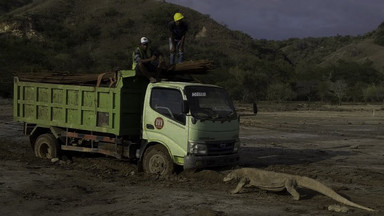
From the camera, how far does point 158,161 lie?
1081 cm

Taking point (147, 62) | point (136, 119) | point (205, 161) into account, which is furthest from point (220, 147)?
point (147, 62)

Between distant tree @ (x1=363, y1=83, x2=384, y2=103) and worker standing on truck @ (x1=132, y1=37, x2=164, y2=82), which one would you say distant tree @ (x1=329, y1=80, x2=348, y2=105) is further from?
worker standing on truck @ (x1=132, y1=37, x2=164, y2=82)

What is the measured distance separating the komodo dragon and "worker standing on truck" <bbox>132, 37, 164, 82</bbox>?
3065 mm

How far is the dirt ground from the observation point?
26.9 feet

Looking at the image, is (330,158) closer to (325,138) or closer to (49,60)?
(325,138)

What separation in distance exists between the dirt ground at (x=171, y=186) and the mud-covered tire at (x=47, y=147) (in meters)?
0.29

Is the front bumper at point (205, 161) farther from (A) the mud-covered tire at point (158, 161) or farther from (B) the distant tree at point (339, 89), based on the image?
(B) the distant tree at point (339, 89)

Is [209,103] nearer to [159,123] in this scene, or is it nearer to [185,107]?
[185,107]

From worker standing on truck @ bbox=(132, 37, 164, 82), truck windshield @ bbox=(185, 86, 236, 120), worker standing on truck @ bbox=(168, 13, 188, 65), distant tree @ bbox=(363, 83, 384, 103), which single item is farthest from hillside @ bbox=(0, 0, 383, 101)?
truck windshield @ bbox=(185, 86, 236, 120)

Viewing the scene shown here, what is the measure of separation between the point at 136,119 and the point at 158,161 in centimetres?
128

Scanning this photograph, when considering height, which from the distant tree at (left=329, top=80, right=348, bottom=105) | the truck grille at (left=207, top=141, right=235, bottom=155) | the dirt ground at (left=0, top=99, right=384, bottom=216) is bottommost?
the dirt ground at (left=0, top=99, right=384, bottom=216)

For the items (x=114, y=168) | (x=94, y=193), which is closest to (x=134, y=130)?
(x=114, y=168)

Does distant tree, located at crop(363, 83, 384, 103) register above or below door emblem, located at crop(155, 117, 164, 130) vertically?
above

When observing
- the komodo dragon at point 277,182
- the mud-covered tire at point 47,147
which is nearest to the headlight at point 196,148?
the komodo dragon at point 277,182
